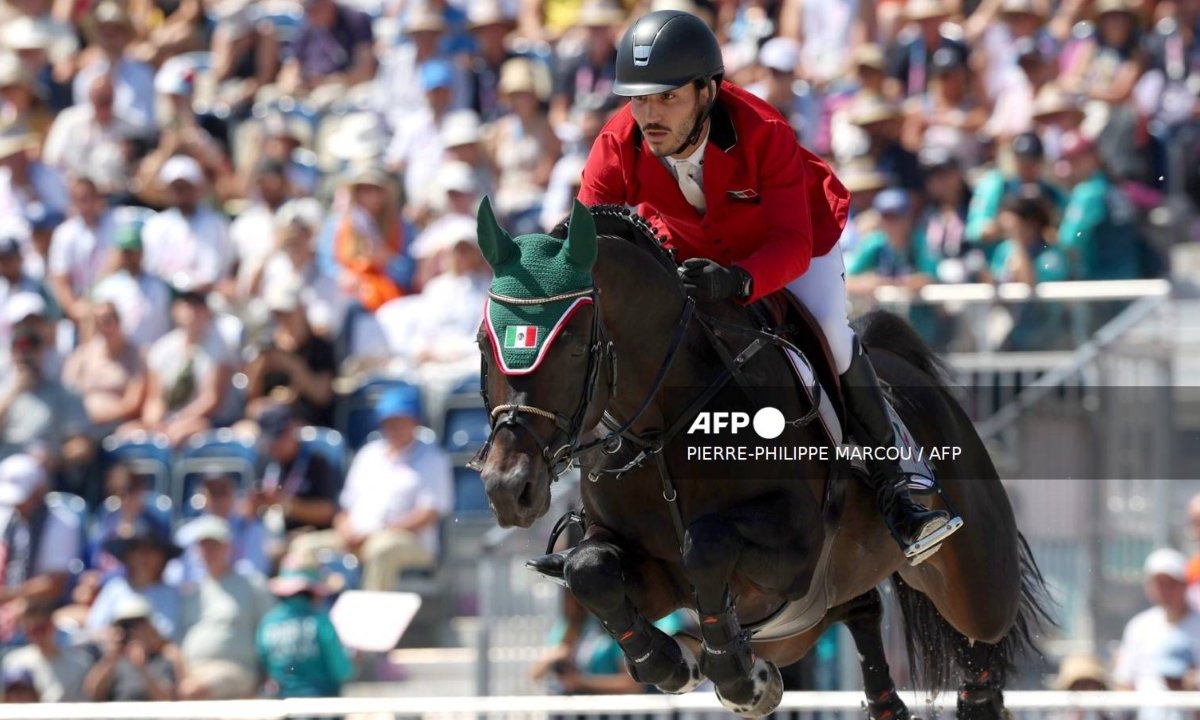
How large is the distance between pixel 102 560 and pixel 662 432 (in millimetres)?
5483

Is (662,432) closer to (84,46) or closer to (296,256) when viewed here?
(296,256)

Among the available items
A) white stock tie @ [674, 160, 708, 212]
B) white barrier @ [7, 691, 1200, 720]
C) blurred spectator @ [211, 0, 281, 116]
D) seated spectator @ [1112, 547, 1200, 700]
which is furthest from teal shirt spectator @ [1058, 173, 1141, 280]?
blurred spectator @ [211, 0, 281, 116]

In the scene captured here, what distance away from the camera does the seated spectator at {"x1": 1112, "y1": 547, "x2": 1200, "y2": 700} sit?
901 centimetres

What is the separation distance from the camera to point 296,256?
10.9 m

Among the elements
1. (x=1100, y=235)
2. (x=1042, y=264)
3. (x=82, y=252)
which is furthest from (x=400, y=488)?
(x=1100, y=235)

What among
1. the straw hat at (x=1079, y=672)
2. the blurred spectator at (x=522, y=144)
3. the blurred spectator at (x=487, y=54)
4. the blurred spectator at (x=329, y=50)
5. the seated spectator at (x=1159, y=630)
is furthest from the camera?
the blurred spectator at (x=329, y=50)

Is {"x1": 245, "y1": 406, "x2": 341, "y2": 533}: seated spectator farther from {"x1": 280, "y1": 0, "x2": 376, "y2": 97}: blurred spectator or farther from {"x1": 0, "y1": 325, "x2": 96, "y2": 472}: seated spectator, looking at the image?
{"x1": 280, "y1": 0, "x2": 376, "y2": 97}: blurred spectator

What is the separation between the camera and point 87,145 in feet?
41.7

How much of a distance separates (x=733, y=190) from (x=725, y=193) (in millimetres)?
27

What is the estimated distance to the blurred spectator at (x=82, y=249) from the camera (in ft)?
38.3

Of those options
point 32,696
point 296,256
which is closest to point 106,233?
point 296,256

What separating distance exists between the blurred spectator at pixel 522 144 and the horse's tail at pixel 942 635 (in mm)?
4883

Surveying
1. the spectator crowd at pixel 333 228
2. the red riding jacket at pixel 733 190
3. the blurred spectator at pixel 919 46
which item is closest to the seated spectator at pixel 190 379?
the spectator crowd at pixel 333 228

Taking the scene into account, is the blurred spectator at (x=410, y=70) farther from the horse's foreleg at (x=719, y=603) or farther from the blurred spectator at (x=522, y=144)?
the horse's foreleg at (x=719, y=603)
